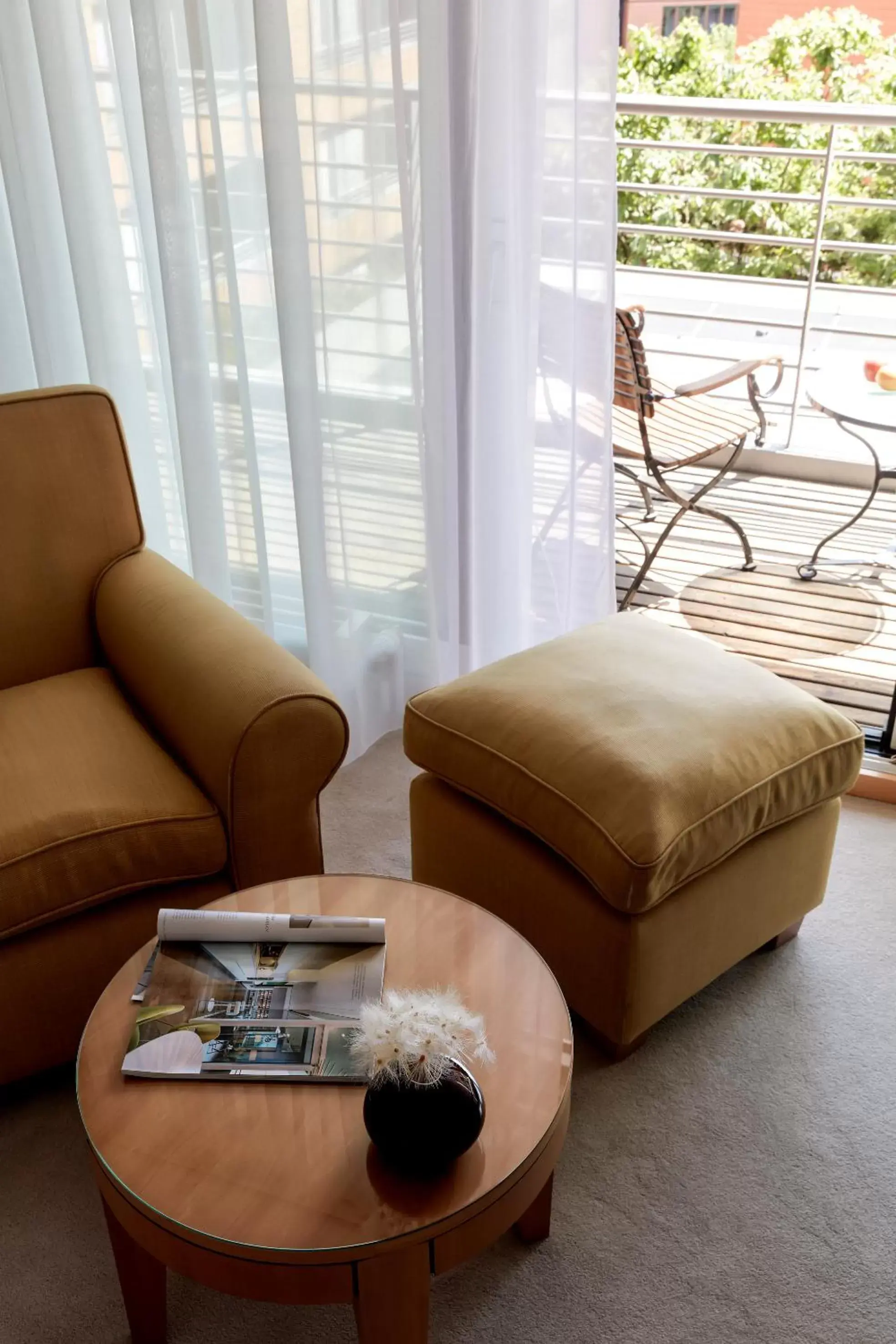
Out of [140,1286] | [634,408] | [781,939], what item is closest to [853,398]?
[634,408]

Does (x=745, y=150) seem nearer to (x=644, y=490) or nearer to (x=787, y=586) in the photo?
(x=644, y=490)

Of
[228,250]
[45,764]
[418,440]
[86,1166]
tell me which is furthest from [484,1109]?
[228,250]

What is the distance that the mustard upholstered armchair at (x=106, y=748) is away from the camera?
174cm

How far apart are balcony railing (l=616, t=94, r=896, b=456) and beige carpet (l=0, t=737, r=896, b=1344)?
2104 millimetres

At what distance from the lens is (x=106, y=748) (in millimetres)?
1938

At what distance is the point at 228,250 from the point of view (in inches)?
94.3

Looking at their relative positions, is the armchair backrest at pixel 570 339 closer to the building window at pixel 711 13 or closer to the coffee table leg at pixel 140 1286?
the coffee table leg at pixel 140 1286

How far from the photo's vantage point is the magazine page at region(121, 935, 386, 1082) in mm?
1333

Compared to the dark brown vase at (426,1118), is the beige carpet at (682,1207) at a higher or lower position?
lower

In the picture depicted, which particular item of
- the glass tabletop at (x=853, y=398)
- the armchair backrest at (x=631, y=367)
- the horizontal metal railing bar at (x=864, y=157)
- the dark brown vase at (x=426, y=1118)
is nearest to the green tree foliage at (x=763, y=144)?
the horizontal metal railing bar at (x=864, y=157)

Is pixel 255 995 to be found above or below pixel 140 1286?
above

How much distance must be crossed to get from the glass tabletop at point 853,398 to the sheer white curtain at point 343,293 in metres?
0.93

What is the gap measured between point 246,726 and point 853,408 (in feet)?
7.21

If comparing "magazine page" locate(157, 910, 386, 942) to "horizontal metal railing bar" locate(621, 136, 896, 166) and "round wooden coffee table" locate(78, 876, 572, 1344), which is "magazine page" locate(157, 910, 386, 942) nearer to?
"round wooden coffee table" locate(78, 876, 572, 1344)
